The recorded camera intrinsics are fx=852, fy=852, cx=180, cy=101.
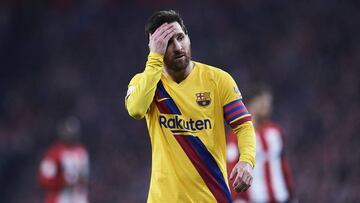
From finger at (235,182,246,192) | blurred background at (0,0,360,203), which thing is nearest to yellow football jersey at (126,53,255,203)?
finger at (235,182,246,192)

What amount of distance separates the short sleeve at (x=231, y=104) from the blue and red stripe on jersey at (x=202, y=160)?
0.22 metres

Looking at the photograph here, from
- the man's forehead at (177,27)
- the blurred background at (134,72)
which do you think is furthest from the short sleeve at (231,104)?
the blurred background at (134,72)

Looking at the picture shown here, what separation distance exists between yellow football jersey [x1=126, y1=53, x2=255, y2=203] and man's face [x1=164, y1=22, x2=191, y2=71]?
0.27 feet

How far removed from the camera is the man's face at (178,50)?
15.5 feet

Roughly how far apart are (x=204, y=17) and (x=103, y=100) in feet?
8.79

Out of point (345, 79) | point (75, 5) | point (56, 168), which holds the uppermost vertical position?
point (75, 5)

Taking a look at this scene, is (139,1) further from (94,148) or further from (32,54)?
(94,148)

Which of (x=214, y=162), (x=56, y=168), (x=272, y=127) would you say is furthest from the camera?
(x=56, y=168)

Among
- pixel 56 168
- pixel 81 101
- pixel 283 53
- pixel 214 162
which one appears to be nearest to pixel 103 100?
pixel 81 101

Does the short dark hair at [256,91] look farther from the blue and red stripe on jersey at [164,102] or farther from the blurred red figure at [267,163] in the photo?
the blue and red stripe on jersey at [164,102]

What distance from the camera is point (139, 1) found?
18438 mm

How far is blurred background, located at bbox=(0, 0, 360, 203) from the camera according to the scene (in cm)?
1395

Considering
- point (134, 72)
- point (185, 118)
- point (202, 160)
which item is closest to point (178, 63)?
point (185, 118)

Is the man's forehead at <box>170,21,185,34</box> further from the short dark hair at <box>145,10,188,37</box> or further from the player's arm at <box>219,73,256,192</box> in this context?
the player's arm at <box>219,73,256,192</box>
